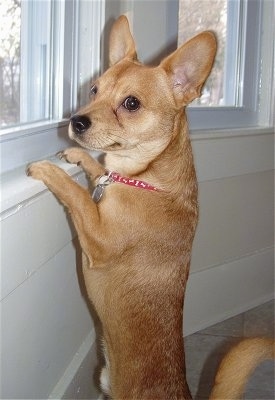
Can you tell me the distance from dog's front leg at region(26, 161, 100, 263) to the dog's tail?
0.48m

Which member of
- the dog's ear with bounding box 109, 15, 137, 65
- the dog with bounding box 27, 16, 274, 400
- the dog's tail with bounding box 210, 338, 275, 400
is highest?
the dog's ear with bounding box 109, 15, 137, 65

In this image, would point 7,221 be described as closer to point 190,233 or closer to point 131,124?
point 131,124

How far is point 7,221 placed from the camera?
1.21 m

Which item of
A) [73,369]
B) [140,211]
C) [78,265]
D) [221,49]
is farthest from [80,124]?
[221,49]

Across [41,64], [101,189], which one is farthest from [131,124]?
[41,64]

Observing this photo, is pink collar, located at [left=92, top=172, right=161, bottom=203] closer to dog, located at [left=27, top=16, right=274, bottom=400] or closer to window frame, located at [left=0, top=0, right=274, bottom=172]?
dog, located at [left=27, top=16, right=274, bottom=400]

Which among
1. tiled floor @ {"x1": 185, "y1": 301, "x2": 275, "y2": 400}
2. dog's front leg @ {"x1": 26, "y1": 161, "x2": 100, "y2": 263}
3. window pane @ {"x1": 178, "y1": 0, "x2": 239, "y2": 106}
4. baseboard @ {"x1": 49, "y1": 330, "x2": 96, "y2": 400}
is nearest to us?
dog's front leg @ {"x1": 26, "y1": 161, "x2": 100, "y2": 263}

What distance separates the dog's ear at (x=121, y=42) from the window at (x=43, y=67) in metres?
0.20

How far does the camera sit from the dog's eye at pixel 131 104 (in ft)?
5.30

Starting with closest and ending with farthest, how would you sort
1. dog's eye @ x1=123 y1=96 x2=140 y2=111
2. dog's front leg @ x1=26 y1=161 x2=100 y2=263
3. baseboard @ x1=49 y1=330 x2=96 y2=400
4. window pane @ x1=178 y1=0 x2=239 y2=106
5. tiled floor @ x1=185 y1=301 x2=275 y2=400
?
1. dog's front leg @ x1=26 y1=161 x2=100 y2=263
2. dog's eye @ x1=123 y1=96 x2=140 y2=111
3. baseboard @ x1=49 y1=330 x2=96 y2=400
4. tiled floor @ x1=185 y1=301 x2=275 y2=400
5. window pane @ x1=178 y1=0 x2=239 y2=106

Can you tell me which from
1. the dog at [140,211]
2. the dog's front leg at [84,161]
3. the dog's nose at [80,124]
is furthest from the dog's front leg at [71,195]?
the dog's front leg at [84,161]

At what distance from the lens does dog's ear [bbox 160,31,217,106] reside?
5.16 feet

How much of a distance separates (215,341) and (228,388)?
118 cm

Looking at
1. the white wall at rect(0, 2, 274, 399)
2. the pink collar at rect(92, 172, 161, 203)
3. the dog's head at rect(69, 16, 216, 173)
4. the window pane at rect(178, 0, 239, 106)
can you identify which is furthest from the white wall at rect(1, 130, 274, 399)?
the window pane at rect(178, 0, 239, 106)
